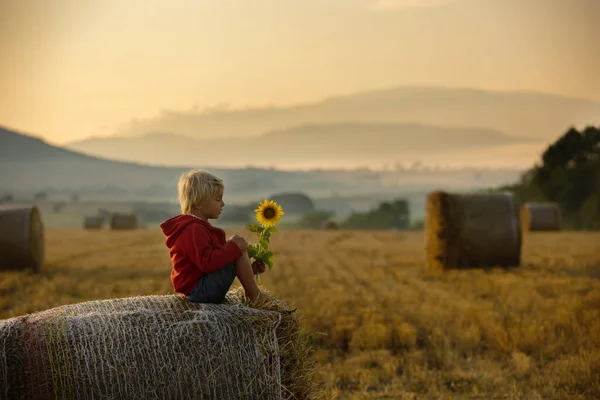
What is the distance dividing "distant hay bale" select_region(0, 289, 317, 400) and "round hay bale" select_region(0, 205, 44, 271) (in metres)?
11.5

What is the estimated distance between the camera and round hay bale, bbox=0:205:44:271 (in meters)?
15.2

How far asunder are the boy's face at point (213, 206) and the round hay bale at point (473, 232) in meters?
11.1

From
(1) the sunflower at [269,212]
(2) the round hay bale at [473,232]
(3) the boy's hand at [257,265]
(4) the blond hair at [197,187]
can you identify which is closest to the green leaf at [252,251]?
(3) the boy's hand at [257,265]

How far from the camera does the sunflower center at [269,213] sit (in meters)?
5.04

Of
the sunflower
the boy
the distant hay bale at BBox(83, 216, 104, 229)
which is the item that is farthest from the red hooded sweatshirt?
the distant hay bale at BBox(83, 216, 104, 229)

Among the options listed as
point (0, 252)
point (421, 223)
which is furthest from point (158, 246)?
point (421, 223)

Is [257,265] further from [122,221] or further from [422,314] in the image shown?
[122,221]

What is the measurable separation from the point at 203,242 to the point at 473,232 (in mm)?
11538

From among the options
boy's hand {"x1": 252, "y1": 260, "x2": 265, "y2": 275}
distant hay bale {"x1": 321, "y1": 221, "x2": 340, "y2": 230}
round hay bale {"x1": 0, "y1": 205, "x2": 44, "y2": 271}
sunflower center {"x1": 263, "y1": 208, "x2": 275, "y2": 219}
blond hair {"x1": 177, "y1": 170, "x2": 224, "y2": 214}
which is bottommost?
distant hay bale {"x1": 321, "y1": 221, "x2": 340, "y2": 230}

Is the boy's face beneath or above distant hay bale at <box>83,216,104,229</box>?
above

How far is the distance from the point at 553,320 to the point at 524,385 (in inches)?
103

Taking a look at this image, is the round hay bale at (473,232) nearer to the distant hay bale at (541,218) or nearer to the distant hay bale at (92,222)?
the distant hay bale at (541,218)

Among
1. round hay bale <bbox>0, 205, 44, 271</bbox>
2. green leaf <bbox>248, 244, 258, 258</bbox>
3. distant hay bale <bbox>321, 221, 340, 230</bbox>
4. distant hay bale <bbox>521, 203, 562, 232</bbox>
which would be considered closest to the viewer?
green leaf <bbox>248, 244, 258, 258</bbox>

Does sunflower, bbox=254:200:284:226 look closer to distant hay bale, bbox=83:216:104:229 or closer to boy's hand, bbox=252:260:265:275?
→ boy's hand, bbox=252:260:265:275
